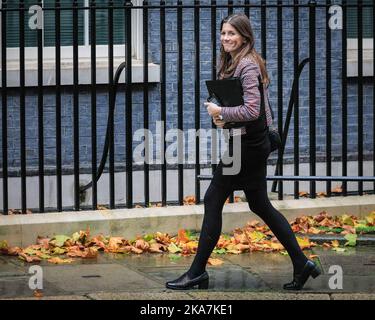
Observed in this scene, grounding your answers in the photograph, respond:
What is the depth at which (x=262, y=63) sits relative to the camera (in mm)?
8430

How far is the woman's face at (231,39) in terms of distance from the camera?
27.5 feet

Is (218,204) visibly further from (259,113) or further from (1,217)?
(1,217)

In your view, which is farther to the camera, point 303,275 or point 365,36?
point 365,36

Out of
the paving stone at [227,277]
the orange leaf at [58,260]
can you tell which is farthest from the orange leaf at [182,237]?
the orange leaf at [58,260]

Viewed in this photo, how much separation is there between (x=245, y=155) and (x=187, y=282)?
0.96m

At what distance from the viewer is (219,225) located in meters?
8.54

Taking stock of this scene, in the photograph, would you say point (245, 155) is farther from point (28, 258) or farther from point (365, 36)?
point (365, 36)

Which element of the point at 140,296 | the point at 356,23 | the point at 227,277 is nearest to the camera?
the point at 140,296

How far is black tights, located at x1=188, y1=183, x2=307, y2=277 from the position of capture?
8.52m

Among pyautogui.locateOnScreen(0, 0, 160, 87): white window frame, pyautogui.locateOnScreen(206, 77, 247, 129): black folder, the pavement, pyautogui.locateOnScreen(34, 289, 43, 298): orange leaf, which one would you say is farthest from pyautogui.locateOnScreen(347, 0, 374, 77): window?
pyautogui.locateOnScreen(34, 289, 43, 298): orange leaf

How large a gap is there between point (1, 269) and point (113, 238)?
122 cm

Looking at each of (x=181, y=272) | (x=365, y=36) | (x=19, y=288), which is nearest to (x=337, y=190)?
(x=365, y=36)
